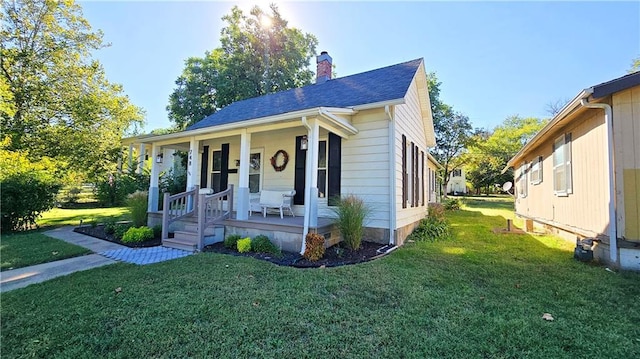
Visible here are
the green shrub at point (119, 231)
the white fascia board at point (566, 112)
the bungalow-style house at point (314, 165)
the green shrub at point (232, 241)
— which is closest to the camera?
the white fascia board at point (566, 112)

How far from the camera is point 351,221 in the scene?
529 centimetres

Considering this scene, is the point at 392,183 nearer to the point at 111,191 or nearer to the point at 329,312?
the point at 329,312

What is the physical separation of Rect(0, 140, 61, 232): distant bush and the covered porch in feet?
9.12

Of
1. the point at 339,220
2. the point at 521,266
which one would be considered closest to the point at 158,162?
the point at 339,220

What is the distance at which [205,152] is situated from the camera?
30.0 ft

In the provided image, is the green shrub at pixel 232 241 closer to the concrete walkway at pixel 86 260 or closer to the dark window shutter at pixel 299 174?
the concrete walkway at pixel 86 260

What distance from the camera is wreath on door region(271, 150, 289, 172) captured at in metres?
7.63

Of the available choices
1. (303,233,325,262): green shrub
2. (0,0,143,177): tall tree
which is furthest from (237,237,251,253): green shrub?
(0,0,143,177): tall tree

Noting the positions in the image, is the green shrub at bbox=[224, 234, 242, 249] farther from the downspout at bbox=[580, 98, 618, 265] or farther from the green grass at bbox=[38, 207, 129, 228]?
the downspout at bbox=[580, 98, 618, 265]

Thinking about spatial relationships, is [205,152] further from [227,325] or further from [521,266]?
[521,266]

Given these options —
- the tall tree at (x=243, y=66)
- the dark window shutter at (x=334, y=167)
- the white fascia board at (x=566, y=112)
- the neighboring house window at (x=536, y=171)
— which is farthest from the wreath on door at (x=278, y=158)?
the tall tree at (x=243, y=66)

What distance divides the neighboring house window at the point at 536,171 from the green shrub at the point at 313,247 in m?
8.10

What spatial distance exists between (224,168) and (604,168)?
9015 millimetres

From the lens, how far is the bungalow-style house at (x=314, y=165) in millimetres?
5598
